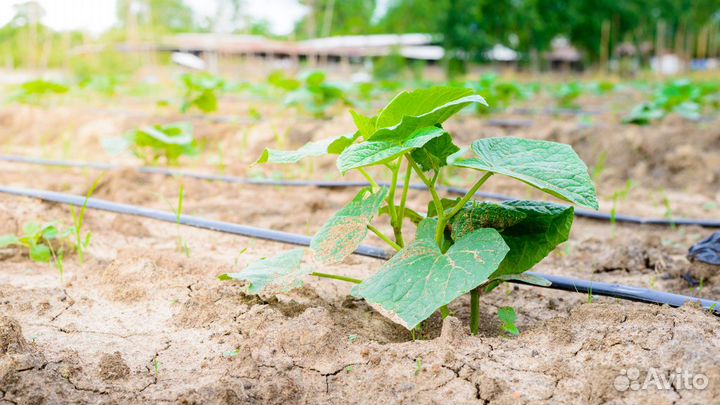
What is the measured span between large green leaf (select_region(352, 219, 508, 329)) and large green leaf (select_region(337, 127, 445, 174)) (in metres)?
0.21

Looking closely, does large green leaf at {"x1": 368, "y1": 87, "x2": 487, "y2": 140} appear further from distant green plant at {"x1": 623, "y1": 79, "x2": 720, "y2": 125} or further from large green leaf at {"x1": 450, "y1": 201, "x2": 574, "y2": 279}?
distant green plant at {"x1": 623, "y1": 79, "x2": 720, "y2": 125}

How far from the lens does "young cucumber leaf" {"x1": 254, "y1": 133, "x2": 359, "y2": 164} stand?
1303 millimetres

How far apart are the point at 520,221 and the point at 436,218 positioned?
0.59 feet

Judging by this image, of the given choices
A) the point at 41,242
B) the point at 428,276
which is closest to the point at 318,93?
the point at 41,242

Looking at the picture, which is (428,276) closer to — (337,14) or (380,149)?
(380,149)

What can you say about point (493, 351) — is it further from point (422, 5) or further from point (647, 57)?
point (647, 57)

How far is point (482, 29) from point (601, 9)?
4991 mm

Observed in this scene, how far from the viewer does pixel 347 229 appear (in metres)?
1.38

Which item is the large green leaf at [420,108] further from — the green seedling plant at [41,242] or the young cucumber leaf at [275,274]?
the green seedling plant at [41,242]

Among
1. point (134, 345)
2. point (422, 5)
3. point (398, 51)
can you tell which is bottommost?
point (134, 345)

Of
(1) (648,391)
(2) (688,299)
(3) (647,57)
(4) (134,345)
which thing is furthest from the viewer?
(3) (647,57)

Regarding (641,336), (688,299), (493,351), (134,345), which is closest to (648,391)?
(641,336)

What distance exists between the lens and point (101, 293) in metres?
1.62

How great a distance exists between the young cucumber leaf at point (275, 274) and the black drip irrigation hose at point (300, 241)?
0.38m
